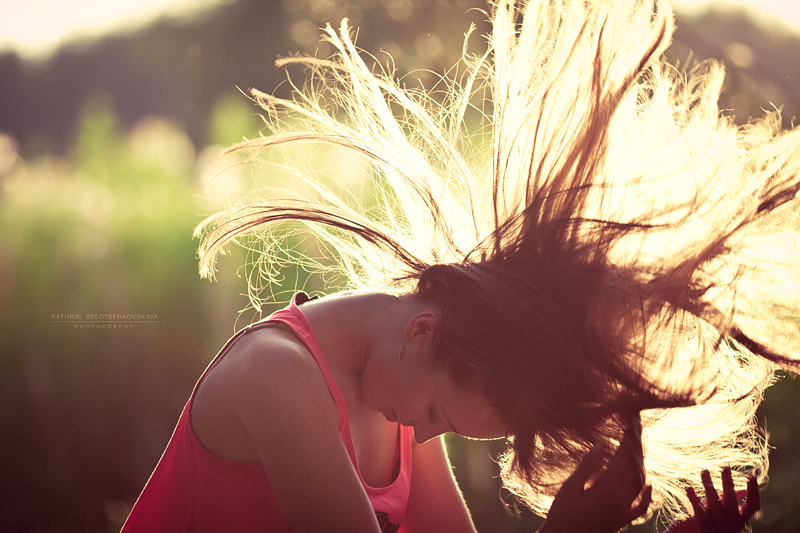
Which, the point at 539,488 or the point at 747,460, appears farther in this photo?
the point at 747,460

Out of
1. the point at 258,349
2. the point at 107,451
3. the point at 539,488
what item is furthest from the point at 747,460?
the point at 107,451

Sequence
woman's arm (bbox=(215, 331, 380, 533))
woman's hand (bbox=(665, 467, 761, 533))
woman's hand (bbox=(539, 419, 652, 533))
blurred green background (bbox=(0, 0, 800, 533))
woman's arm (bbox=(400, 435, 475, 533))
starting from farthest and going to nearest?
blurred green background (bbox=(0, 0, 800, 533)) → woman's arm (bbox=(400, 435, 475, 533)) → woman's hand (bbox=(665, 467, 761, 533)) → woman's hand (bbox=(539, 419, 652, 533)) → woman's arm (bbox=(215, 331, 380, 533))

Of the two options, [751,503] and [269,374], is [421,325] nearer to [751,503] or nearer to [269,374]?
[269,374]

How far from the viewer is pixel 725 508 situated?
4.80 ft

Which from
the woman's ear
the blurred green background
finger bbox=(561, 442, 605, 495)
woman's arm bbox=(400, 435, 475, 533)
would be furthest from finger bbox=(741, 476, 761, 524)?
the blurred green background

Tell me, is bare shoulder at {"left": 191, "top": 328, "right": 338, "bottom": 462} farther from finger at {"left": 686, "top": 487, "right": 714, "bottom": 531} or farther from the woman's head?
finger at {"left": 686, "top": 487, "right": 714, "bottom": 531}

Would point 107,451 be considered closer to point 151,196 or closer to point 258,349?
point 151,196

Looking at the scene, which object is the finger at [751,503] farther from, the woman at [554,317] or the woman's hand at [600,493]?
the woman's hand at [600,493]

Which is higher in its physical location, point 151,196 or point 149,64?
point 149,64

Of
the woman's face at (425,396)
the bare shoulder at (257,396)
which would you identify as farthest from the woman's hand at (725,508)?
the bare shoulder at (257,396)

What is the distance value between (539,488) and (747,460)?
77cm

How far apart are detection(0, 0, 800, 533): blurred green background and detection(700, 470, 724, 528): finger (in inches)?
57.1

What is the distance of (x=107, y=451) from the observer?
2908mm

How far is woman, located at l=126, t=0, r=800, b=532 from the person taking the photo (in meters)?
1.27
